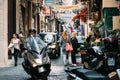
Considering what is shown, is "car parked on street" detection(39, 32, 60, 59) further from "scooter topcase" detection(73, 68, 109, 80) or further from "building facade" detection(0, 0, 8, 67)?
"scooter topcase" detection(73, 68, 109, 80)

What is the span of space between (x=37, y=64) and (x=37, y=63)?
4cm

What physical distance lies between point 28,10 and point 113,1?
17652 mm

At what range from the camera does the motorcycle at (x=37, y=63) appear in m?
13.4

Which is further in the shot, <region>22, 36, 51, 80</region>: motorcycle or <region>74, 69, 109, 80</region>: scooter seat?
<region>22, 36, 51, 80</region>: motorcycle

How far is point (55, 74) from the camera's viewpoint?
1670cm

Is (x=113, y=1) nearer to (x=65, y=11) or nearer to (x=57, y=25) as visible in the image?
(x=65, y=11)

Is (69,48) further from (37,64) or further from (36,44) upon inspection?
(37,64)

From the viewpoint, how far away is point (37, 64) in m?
13.4

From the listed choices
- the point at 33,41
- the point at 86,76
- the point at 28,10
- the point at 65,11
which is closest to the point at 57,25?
the point at 28,10

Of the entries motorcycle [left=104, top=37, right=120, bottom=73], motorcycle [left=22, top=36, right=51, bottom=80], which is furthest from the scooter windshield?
motorcycle [left=104, top=37, right=120, bottom=73]

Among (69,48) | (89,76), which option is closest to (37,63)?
(89,76)

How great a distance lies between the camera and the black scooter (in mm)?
13414

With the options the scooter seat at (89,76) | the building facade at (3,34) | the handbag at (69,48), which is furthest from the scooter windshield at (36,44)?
the building facade at (3,34)

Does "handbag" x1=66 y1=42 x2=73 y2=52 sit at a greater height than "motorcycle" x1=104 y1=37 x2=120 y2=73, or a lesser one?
lesser
